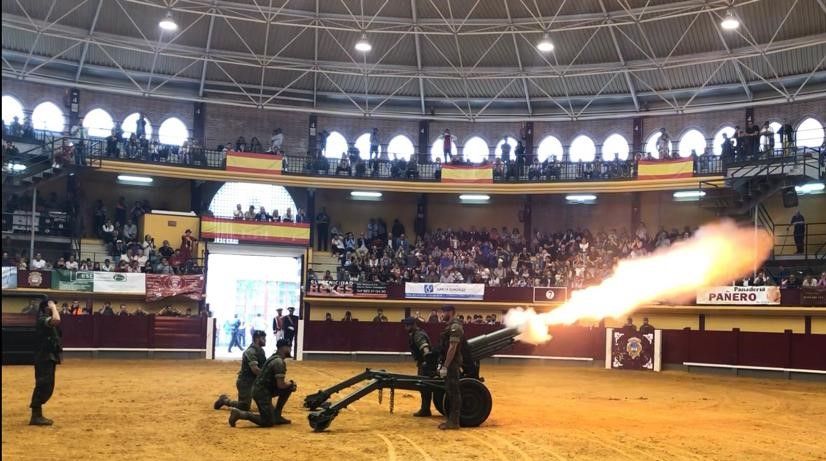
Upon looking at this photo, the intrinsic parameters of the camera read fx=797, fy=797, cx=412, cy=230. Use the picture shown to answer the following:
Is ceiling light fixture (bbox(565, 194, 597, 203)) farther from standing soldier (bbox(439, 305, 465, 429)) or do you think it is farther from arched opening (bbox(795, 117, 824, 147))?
standing soldier (bbox(439, 305, 465, 429))

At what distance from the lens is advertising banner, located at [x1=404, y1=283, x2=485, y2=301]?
32938 mm

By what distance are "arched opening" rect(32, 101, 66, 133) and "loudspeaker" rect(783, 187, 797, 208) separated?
3062 cm

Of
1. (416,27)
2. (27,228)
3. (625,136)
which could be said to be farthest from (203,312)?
(625,136)

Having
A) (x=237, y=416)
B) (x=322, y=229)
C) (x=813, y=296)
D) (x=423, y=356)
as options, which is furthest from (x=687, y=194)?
(x=237, y=416)

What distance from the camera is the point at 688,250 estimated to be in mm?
31625

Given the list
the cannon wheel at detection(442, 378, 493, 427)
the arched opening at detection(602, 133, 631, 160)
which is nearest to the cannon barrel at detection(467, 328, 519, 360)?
the cannon wheel at detection(442, 378, 493, 427)

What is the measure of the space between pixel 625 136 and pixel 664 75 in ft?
12.8

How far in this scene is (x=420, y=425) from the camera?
1413cm

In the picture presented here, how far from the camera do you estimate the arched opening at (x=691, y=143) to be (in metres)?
36.8

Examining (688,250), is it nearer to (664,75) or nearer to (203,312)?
(664,75)

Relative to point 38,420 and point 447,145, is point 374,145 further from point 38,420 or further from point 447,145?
point 38,420

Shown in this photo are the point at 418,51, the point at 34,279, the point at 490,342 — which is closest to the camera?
the point at 490,342

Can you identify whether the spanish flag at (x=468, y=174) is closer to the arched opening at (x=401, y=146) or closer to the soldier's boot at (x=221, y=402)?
the arched opening at (x=401, y=146)

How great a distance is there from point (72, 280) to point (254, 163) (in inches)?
377
